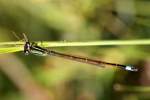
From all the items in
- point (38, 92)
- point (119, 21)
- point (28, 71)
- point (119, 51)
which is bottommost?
point (38, 92)

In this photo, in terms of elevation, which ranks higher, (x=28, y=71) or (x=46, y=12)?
(x=46, y=12)

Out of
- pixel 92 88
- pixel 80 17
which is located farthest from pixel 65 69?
pixel 80 17

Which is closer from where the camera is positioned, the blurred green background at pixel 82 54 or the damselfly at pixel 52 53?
the damselfly at pixel 52 53

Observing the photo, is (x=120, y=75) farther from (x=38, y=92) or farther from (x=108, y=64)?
(x=38, y=92)

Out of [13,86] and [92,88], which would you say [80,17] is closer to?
[92,88]

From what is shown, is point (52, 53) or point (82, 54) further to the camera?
point (82, 54)

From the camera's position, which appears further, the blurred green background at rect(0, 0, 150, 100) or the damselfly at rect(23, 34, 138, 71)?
the blurred green background at rect(0, 0, 150, 100)
